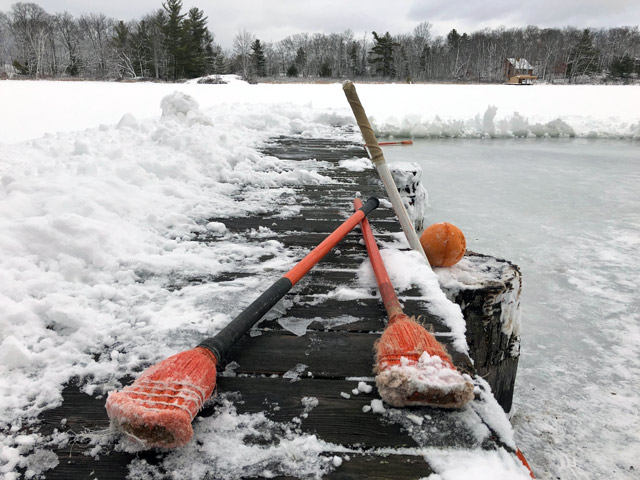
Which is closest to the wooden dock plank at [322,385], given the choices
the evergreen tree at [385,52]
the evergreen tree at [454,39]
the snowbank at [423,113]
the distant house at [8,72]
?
the snowbank at [423,113]

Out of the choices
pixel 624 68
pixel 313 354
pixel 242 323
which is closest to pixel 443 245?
pixel 313 354

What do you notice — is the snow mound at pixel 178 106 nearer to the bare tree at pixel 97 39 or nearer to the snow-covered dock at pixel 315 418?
the snow-covered dock at pixel 315 418

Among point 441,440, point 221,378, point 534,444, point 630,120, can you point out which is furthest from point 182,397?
point 630,120

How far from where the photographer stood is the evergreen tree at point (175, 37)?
38.9m

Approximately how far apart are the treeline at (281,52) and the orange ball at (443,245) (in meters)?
41.6

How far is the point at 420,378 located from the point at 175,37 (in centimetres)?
4543

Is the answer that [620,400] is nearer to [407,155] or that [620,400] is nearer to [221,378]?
[221,378]

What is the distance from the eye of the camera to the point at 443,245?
1968 millimetres

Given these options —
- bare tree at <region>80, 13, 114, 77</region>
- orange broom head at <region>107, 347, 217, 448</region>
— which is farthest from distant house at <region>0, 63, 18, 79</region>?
orange broom head at <region>107, 347, 217, 448</region>

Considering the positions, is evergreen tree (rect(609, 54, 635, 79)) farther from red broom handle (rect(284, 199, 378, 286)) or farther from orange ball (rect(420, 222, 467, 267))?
red broom handle (rect(284, 199, 378, 286))

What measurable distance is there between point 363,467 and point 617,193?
629 cm

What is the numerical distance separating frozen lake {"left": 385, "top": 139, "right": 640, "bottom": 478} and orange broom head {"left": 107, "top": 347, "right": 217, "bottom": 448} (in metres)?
1.53

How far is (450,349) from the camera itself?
1214 mm

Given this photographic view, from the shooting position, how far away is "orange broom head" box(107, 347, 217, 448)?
0.85 m
